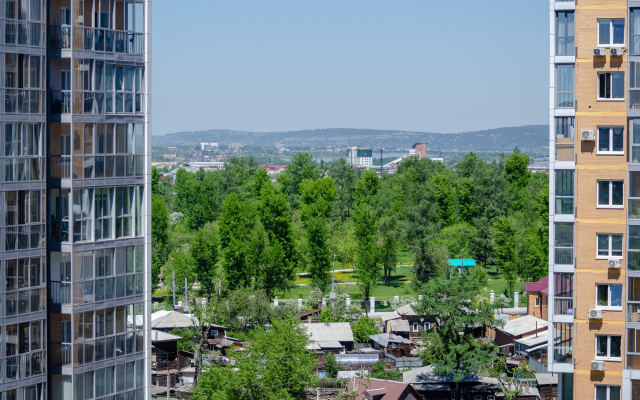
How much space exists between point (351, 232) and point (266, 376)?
44626 millimetres

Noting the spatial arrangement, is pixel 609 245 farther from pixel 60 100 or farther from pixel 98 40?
pixel 60 100

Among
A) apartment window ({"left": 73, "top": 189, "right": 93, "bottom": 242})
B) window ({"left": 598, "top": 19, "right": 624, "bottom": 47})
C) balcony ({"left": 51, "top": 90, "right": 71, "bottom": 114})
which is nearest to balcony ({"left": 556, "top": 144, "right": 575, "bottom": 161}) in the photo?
window ({"left": 598, "top": 19, "right": 624, "bottom": 47})

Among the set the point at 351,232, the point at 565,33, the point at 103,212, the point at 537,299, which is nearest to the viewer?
the point at 103,212

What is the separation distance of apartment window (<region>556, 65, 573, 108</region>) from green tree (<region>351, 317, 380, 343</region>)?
24.6 metres

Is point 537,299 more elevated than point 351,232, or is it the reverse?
point 351,232

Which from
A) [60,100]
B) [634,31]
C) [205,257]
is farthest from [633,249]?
[205,257]

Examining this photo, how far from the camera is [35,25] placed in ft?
43.1

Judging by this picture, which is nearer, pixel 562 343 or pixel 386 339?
pixel 562 343

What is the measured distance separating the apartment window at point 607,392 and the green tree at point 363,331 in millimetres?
23411

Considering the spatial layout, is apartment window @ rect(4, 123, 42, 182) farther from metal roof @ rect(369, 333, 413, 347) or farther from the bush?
metal roof @ rect(369, 333, 413, 347)

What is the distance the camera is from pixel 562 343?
52.2 ft

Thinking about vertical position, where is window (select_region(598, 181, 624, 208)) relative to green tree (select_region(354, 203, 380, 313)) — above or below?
above

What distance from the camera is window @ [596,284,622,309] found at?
50.6 ft

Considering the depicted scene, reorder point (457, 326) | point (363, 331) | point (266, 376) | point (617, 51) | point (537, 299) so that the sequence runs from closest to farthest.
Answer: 1. point (617, 51)
2. point (266, 376)
3. point (457, 326)
4. point (363, 331)
5. point (537, 299)
